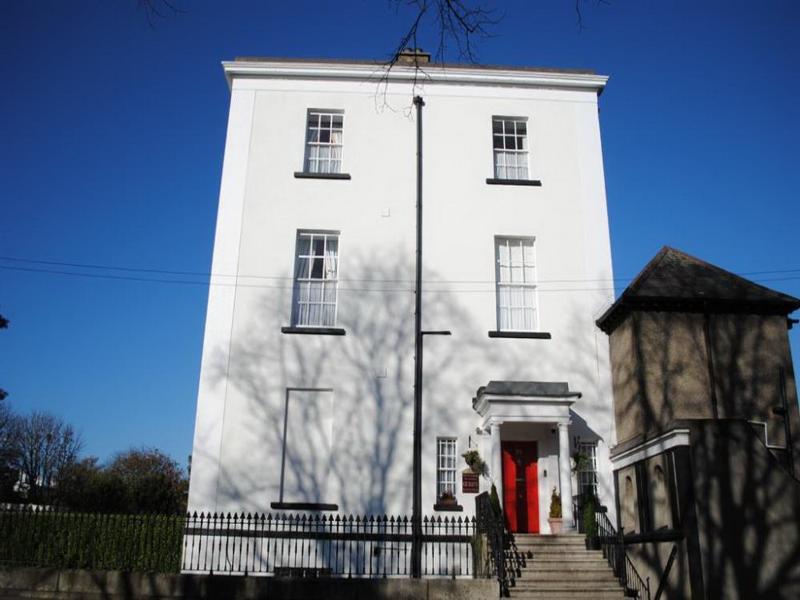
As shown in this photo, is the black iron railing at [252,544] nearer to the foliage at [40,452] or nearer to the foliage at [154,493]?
the foliage at [154,493]

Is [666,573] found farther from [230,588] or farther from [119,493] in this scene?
[119,493]

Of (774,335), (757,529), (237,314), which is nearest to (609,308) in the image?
(774,335)

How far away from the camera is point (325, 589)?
1187 centimetres

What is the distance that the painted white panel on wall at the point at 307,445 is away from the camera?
49.9ft

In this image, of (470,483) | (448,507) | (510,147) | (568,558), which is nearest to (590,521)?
(568,558)

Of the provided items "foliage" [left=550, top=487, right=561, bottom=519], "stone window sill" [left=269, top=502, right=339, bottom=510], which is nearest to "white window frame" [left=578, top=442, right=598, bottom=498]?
"foliage" [left=550, top=487, right=561, bottom=519]

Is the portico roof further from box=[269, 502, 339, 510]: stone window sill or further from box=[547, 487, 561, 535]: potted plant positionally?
box=[269, 502, 339, 510]: stone window sill

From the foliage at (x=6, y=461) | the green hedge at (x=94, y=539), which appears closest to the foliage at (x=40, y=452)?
the foliage at (x=6, y=461)

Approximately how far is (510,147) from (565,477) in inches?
333

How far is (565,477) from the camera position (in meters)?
14.6

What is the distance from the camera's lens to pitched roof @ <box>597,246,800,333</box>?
15156mm

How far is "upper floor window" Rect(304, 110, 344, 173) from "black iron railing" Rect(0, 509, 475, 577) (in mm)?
8418

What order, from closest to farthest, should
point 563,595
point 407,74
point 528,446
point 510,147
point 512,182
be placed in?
point 563,595, point 528,446, point 512,182, point 407,74, point 510,147

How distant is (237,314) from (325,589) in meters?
6.85
